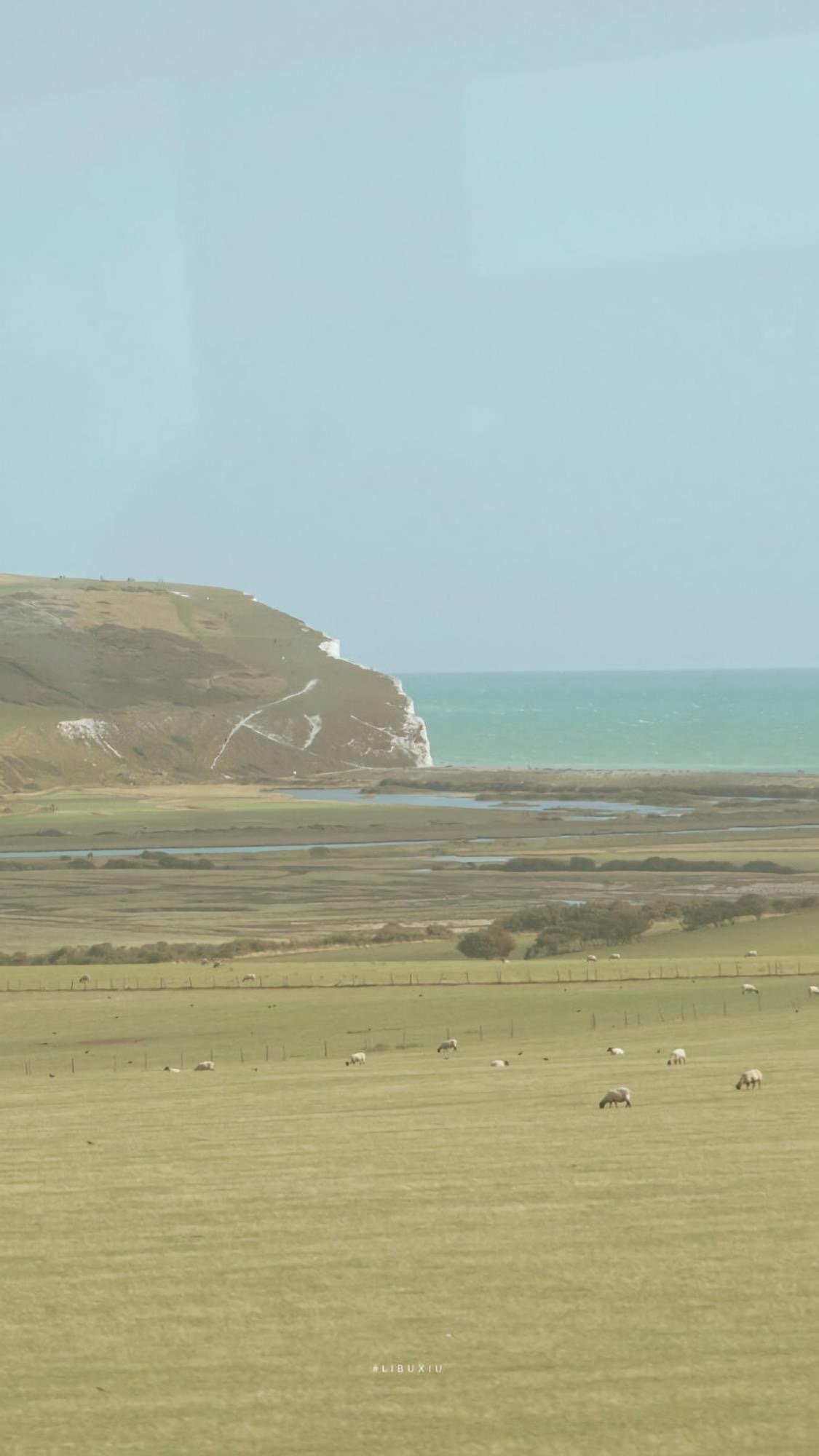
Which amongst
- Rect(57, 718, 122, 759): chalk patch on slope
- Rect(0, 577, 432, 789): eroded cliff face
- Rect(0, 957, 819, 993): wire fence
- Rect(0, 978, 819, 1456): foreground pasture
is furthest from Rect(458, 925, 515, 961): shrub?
Rect(57, 718, 122, 759): chalk patch on slope

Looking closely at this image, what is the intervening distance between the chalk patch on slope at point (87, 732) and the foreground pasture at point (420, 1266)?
496 ft

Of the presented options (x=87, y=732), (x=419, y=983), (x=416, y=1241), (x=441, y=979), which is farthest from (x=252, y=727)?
(x=416, y=1241)

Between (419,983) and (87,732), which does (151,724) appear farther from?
(419,983)

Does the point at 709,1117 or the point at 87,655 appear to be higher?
the point at 87,655

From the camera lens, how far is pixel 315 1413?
11.3m

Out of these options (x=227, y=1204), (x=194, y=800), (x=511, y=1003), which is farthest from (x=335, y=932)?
(x=194, y=800)

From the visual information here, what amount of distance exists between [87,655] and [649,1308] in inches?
7411

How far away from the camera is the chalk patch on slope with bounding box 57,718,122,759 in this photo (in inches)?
6914

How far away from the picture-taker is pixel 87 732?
177375mm

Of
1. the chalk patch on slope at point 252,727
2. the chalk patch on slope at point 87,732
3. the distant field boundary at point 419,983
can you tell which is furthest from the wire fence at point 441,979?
the chalk patch on slope at point 252,727

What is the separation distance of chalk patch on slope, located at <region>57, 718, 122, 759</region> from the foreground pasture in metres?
151

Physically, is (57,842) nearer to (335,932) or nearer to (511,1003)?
(335,932)

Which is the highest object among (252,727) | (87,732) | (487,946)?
A: (252,727)

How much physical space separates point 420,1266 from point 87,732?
167m
